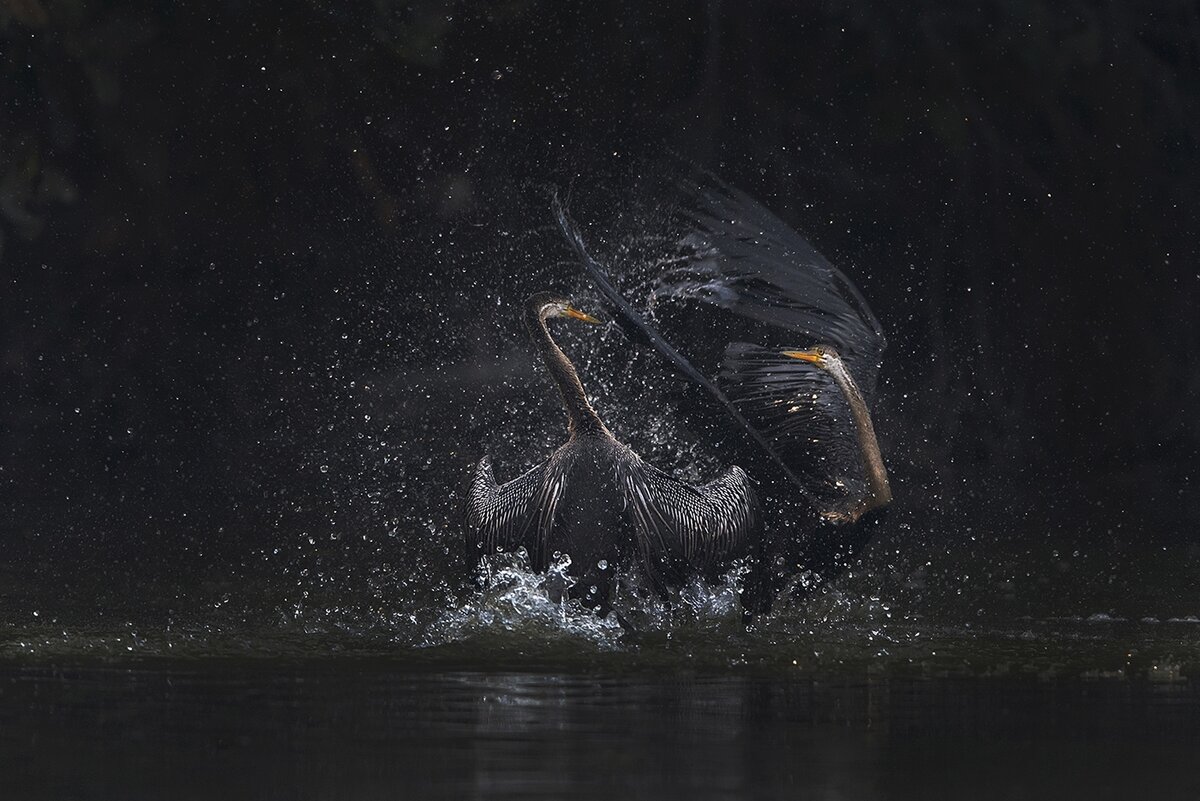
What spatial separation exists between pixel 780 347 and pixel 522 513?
54.8 inches

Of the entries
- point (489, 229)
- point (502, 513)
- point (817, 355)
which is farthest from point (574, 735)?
point (489, 229)

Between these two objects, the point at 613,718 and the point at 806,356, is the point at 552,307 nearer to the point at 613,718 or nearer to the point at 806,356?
the point at 806,356

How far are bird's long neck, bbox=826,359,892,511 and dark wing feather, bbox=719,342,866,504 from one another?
2.0 inches

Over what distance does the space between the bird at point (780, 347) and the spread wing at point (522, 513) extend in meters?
0.58

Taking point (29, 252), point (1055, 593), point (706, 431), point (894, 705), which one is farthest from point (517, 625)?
point (29, 252)

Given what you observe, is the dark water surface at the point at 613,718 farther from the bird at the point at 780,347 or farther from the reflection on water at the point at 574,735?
the bird at the point at 780,347

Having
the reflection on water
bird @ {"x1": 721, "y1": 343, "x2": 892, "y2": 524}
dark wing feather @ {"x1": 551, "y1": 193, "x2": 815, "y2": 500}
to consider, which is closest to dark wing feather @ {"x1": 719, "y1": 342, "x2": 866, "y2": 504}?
→ bird @ {"x1": 721, "y1": 343, "x2": 892, "y2": 524}

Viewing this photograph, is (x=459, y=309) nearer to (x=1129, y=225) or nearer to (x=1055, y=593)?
(x=1129, y=225)

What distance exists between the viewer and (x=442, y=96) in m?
12.0

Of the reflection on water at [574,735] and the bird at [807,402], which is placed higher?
the bird at [807,402]

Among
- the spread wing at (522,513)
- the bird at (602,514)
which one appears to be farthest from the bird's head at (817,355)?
the spread wing at (522,513)

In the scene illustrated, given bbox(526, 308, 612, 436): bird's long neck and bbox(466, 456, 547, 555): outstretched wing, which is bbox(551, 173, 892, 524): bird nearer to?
bbox(526, 308, 612, 436): bird's long neck

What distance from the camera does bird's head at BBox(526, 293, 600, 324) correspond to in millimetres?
8070

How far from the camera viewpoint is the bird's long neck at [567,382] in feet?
24.5
